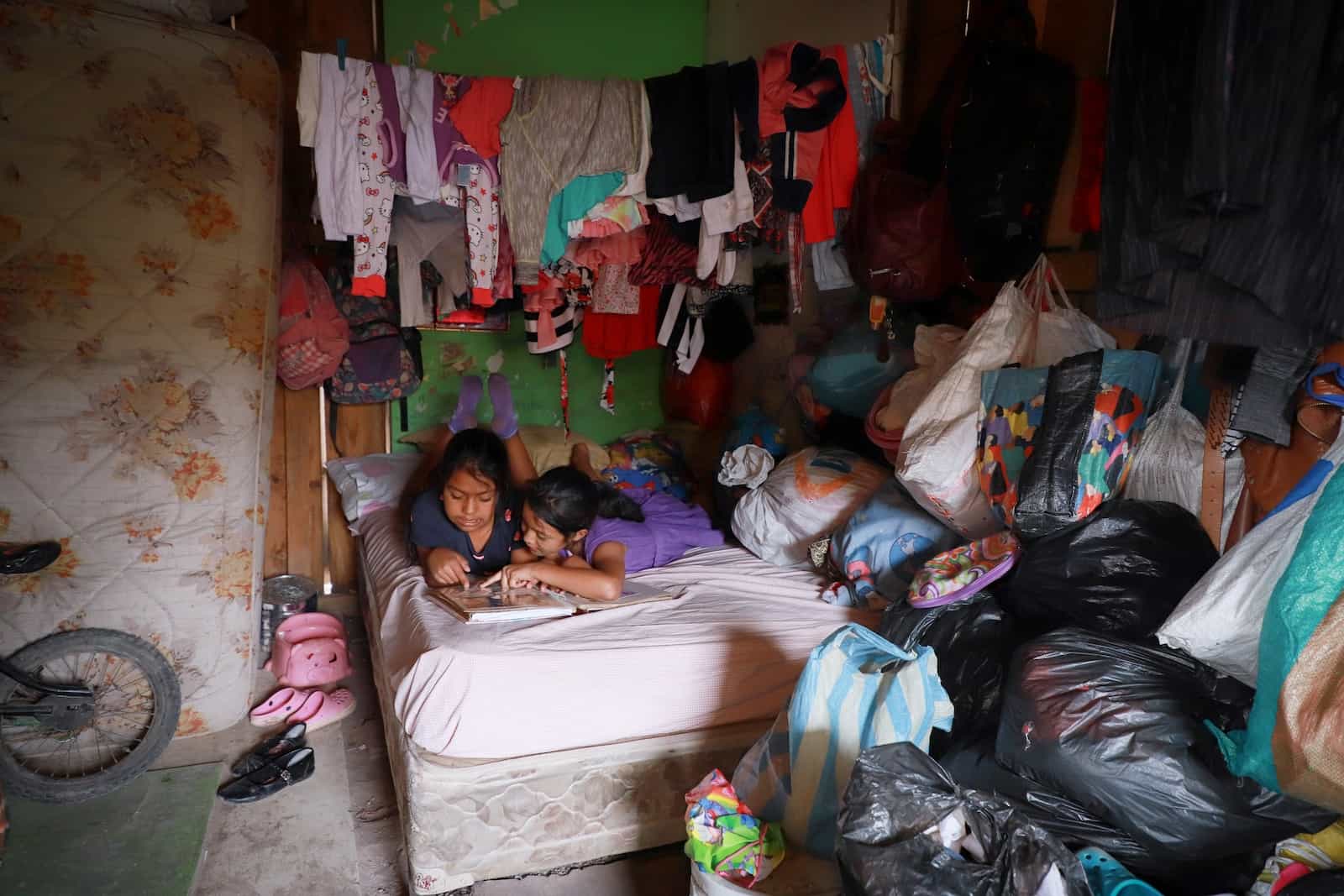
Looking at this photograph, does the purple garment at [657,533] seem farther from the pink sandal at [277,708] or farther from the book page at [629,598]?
the pink sandal at [277,708]

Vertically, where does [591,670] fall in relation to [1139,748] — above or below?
below

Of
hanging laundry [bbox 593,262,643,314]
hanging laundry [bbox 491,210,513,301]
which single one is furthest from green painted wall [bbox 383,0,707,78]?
hanging laundry [bbox 491,210,513,301]

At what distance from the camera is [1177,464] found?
5.33 feet

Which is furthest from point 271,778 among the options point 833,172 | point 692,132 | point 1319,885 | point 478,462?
point 833,172

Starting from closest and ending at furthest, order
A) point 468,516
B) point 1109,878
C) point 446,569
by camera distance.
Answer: point 1109,878, point 446,569, point 468,516

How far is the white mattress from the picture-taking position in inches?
68.5

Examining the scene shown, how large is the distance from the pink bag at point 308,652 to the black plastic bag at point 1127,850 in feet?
7.39

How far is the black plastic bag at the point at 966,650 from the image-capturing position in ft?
5.35

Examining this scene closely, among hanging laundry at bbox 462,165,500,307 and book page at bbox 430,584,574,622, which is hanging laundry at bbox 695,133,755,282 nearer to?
hanging laundry at bbox 462,165,500,307

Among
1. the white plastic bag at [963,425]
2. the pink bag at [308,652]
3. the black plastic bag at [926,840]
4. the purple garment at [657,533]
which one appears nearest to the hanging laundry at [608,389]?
the purple garment at [657,533]

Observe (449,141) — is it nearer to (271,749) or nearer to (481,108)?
(481,108)

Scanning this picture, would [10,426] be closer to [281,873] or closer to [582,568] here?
→ [281,873]

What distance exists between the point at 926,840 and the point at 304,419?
3076 millimetres

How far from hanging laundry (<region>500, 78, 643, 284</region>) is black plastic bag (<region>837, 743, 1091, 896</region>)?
186 centimetres
